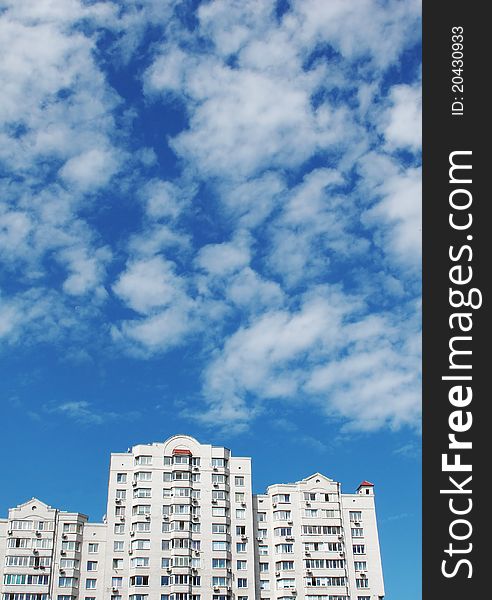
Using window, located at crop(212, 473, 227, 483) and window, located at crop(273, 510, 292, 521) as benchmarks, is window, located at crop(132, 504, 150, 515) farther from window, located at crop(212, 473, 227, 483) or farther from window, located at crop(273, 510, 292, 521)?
window, located at crop(273, 510, 292, 521)

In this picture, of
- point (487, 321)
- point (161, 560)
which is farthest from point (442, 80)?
point (161, 560)

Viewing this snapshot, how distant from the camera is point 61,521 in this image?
270 ft

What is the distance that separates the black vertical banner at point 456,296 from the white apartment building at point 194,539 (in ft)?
229

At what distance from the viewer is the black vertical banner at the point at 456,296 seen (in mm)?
15195

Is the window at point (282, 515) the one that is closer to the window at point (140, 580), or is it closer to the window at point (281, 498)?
the window at point (281, 498)

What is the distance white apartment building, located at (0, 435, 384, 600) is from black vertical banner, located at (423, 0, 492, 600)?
6993 cm

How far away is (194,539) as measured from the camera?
8188cm

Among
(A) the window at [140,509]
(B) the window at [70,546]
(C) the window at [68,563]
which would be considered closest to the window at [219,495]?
(A) the window at [140,509]

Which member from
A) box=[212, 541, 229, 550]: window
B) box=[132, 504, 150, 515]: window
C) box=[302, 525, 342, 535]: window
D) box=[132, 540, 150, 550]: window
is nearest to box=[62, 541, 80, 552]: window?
box=[132, 540, 150, 550]: window

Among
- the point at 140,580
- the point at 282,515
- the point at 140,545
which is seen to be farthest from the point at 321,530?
the point at 140,580

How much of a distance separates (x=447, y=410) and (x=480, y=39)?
387 inches

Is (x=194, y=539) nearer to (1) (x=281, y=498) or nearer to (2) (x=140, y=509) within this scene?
(2) (x=140, y=509)

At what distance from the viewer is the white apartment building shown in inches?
3125

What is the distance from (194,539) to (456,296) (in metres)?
72.0
